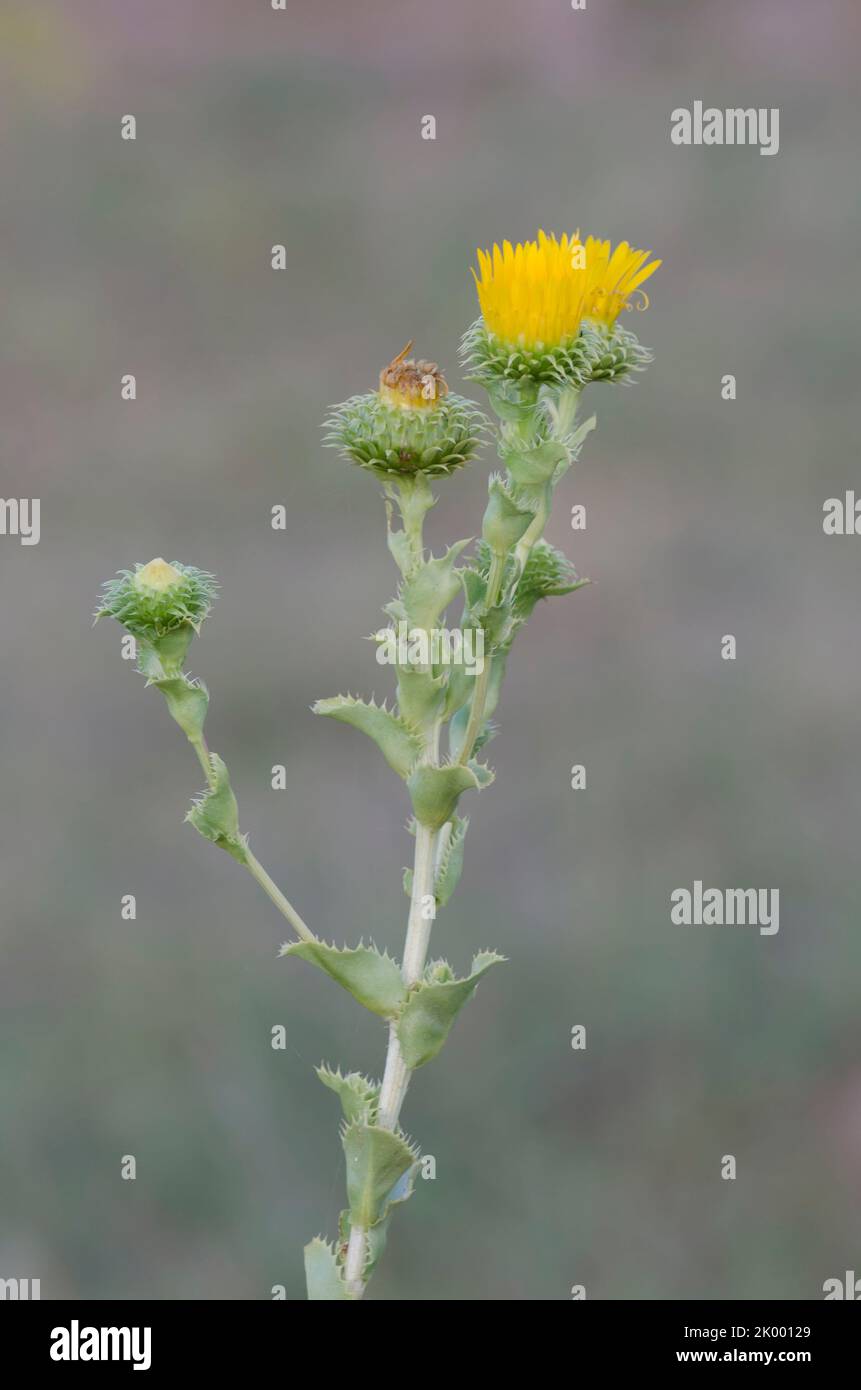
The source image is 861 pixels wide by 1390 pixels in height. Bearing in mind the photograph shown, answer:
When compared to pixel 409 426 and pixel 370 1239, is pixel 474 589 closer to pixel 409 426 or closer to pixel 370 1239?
pixel 409 426

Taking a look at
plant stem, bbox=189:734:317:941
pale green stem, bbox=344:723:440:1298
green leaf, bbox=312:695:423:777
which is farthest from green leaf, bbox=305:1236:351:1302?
green leaf, bbox=312:695:423:777

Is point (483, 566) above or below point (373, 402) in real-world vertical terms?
below

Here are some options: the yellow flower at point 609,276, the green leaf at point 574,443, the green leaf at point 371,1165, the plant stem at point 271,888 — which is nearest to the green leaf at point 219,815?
the plant stem at point 271,888

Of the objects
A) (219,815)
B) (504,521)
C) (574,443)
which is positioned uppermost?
(574,443)

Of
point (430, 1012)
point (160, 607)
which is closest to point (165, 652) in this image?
point (160, 607)

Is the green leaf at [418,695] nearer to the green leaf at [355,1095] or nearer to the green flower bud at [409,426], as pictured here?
the green flower bud at [409,426]
